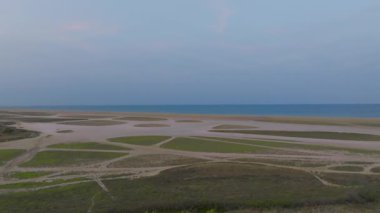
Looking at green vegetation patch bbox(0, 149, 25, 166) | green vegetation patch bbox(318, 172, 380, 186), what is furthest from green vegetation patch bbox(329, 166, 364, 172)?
green vegetation patch bbox(0, 149, 25, 166)

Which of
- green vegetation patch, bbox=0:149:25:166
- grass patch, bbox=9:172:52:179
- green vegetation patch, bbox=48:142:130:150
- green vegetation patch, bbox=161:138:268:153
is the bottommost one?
grass patch, bbox=9:172:52:179

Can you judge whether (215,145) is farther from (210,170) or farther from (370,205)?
(370,205)

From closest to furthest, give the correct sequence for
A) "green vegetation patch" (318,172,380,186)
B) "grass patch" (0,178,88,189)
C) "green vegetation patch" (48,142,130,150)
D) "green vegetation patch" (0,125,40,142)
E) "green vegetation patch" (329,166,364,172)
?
"green vegetation patch" (318,172,380,186) < "grass patch" (0,178,88,189) < "green vegetation patch" (329,166,364,172) < "green vegetation patch" (48,142,130,150) < "green vegetation patch" (0,125,40,142)

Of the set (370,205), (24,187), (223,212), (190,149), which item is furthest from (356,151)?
(24,187)

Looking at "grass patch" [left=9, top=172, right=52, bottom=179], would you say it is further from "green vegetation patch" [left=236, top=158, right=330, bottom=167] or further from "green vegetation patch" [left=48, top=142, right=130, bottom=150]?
"green vegetation patch" [left=236, top=158, right=330, bottom=167]

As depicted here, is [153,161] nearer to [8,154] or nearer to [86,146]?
[86,146]

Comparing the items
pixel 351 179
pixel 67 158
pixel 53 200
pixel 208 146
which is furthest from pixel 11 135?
pixel 351 179

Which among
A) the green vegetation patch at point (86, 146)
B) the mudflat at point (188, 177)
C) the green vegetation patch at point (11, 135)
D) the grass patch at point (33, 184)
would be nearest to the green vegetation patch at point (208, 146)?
the mudflat at point (188, 177)
